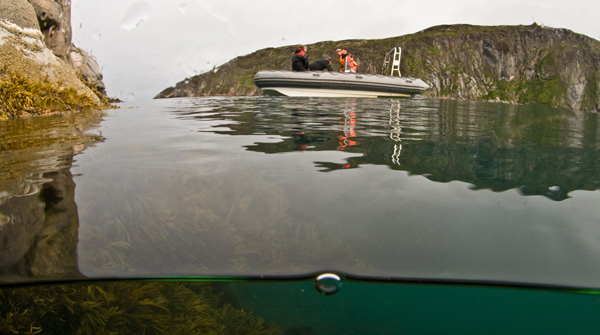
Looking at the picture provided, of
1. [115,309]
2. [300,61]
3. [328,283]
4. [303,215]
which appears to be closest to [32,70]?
[115,309]

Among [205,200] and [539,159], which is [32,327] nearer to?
[205,200]

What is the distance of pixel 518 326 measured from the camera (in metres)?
1.93

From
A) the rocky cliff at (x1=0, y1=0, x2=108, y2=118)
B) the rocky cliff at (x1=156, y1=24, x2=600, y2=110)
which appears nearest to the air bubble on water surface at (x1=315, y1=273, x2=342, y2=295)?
the rocky cliff at (x1=0, y1=0, x2=108, y2=118)

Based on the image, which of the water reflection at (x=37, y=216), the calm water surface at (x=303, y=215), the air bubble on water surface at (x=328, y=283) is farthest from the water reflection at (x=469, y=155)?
the water reflection at (x=37, y=216)

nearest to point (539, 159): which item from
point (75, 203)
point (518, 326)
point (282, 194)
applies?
point (518, 326)

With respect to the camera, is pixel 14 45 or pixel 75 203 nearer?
pixel 75 203

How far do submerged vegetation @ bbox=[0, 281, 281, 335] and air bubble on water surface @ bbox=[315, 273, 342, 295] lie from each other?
591mm

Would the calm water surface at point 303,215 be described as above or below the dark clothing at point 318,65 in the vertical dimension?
below

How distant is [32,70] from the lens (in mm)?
8500

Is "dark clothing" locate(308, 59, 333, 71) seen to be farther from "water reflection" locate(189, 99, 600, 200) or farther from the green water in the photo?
the green water

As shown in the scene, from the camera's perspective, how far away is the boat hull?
15.8m

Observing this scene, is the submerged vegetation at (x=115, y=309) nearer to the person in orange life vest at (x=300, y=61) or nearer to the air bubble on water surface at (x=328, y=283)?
the air bubble on water surface at (x=328, y=283)

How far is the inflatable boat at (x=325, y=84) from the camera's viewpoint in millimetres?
15750

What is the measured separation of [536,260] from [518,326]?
54cm
